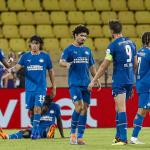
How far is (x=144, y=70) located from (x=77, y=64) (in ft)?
3.76

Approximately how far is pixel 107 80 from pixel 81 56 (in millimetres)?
8210

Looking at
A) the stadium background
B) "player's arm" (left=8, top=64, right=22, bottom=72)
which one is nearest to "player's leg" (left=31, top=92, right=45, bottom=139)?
"player's arm" (left=8, top=64, right=22, bottom=72)

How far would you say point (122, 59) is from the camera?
11680mm

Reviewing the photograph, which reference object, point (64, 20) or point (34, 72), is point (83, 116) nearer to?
point (34, 72)

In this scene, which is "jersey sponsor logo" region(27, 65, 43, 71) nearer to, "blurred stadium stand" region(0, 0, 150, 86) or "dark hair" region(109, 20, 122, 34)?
"dark hair" region(109, 20, 122, 34)

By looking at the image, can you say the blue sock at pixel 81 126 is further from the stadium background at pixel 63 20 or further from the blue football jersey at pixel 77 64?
the stadium background at pixel 63 20

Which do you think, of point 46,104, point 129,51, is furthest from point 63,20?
point 129,51

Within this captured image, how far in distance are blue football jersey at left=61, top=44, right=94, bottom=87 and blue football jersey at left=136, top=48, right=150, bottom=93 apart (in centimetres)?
91

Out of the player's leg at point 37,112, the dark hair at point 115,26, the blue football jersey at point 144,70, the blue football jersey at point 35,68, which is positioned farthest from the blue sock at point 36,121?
the dark hair at point 115,26

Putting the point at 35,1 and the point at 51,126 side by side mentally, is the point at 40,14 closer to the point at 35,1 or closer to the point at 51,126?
the point at 35,1

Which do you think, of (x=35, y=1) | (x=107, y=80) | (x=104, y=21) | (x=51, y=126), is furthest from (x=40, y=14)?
(x=51, y=126)

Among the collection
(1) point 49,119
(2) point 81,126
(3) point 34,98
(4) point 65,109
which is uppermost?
(3) point 34,98

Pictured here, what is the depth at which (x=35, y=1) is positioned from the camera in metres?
→ 24.5

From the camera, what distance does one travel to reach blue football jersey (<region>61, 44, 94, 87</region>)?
12320mm
